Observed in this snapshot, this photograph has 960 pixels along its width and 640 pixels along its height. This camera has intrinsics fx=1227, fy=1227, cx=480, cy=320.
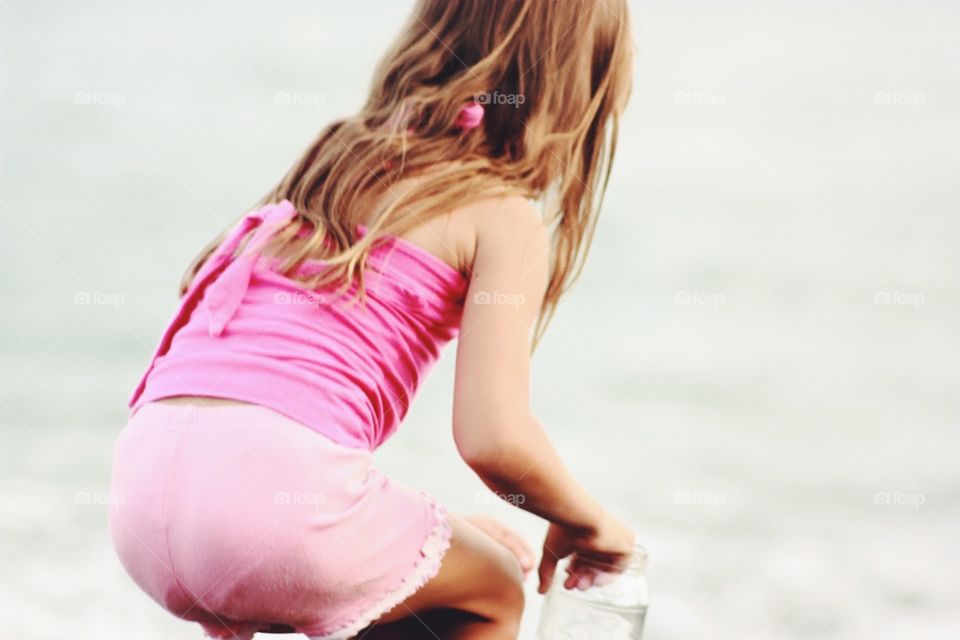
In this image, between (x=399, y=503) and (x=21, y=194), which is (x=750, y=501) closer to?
(x=399, y=503)

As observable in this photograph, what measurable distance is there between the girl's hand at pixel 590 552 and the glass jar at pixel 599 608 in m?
0.01

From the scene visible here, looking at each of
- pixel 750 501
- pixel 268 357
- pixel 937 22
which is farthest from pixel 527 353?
pixel 937 22

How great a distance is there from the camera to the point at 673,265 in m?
4.59

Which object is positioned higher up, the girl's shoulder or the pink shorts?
the girl's shoulder

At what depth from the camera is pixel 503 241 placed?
111 centimetres

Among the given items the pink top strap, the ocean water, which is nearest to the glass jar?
the pink top strap

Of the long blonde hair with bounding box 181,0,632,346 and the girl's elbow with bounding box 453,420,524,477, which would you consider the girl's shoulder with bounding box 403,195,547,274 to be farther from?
the girl's elbow with bounding box 453,420,524,477

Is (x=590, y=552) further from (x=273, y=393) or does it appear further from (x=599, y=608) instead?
(x=273, y=393)

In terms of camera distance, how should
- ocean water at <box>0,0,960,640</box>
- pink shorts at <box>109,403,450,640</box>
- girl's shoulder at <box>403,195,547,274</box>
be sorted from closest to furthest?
1. pink shorts at <box>109,403,450,640</box>
2. girl's shoulder at <box>403,195,547,274</box>
3. ocean water at <box>0,0,960,640</box>

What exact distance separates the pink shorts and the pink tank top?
0.09ft

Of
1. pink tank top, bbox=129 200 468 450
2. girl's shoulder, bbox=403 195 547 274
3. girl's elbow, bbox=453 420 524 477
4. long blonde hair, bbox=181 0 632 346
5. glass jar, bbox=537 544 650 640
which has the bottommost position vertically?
glass jar, bbox=537 544 650 640

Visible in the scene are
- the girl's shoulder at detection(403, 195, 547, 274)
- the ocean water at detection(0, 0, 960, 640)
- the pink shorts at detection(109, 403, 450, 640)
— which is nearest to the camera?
the pink shorts at detection(109, 403, 450, 640)

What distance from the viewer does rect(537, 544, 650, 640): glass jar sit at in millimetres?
1194

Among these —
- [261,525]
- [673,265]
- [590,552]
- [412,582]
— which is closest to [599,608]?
[590,552]
